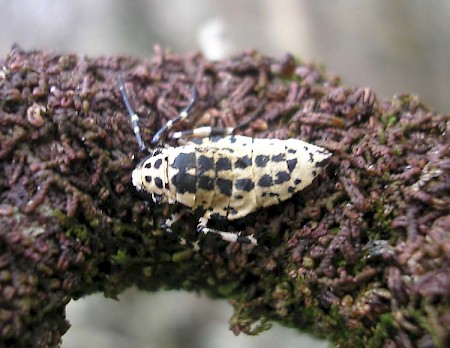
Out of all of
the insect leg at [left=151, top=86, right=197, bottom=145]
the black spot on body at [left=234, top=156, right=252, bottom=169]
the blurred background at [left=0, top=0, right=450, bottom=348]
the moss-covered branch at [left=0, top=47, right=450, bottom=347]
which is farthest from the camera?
the blurred background at [left=0, top=0, right=450, bottom=348]

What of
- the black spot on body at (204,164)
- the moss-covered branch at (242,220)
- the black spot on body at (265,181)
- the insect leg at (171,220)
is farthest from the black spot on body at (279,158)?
the insect leg at (171,220)

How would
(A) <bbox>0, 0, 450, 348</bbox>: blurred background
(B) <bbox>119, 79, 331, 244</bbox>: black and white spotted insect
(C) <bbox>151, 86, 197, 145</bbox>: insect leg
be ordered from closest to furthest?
(B) <bbox>119, 79, 331, 244</bbox>: black and white spotted insect, (C) <bbox>151, 86, 197, 145</bbox>: insect leg, (A) <bbox>0, 0, 450, 348</bbox>: blurred background

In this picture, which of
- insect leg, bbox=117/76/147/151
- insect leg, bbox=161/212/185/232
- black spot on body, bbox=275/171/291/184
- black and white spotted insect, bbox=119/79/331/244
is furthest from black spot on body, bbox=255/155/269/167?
insect leg, bbox=117/76/147/151

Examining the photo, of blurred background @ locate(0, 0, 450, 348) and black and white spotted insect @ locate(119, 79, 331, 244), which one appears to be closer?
black and white spotted insect @ locate(119, 79, 331, 244)

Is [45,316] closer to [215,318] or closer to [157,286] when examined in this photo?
[157,286]

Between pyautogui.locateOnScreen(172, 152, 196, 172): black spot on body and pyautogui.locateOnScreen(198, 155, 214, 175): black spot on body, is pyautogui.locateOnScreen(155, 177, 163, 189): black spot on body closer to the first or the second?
pyautogui.locateOnScreen(172, 152, 196, 172): black spot on body

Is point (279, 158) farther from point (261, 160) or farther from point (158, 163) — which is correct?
point (158, 163)

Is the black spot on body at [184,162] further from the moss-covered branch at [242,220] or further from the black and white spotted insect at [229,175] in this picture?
the moss-covered branch at [242,220]

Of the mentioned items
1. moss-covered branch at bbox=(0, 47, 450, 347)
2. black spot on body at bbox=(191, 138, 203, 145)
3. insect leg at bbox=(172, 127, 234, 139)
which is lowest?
moss-covered branch at bbox=(0, 47, 450, 347)
